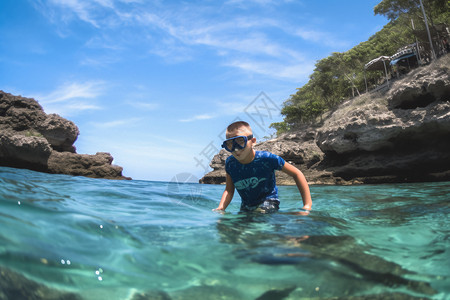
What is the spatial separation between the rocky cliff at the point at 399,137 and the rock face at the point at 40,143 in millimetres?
14675

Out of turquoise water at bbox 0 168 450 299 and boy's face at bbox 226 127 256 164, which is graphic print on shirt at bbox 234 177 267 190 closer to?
boy's face at bbox 226 127 256 164

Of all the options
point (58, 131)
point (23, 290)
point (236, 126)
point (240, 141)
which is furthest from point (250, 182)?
point (58, 131)

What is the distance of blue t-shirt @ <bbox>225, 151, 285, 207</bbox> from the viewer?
3986 mm

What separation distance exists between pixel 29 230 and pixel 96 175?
18573 millimetres

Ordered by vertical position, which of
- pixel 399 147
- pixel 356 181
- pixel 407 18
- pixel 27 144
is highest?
pixel 407 18

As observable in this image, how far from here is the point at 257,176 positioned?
4.03 m

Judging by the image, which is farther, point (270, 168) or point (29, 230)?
point (270, 168)

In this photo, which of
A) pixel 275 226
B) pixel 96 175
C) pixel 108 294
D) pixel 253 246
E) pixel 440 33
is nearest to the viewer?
pixel 108 294

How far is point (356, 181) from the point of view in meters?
13.8

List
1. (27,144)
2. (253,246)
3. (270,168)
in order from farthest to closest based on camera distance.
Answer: (27,144) < (270,168) < (253,246)

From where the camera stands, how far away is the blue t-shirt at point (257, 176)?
13.1ft

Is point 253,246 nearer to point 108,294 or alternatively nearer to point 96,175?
point 108,294

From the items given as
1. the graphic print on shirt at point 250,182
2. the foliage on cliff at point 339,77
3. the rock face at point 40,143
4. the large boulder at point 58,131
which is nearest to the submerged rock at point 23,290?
the graphic print on shirt at point 250,182

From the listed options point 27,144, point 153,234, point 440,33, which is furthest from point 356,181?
point 440,33
